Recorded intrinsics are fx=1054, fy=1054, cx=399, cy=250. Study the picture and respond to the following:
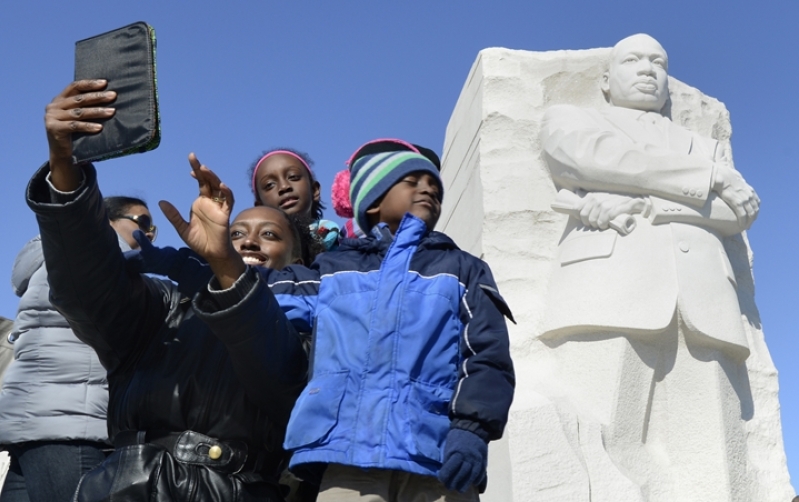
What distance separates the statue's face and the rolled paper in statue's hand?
64 cm

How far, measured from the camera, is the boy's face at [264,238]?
2842 mm

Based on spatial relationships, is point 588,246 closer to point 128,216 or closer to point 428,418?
point 128,216

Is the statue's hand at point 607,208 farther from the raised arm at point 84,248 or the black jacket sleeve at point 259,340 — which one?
the raised arm at point 84,248

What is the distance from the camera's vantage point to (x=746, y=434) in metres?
4.93

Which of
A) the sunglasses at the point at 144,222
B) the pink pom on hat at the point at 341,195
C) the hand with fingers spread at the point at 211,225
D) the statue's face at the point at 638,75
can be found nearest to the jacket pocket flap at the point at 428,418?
the hand with fingers spread at the point at 211,225

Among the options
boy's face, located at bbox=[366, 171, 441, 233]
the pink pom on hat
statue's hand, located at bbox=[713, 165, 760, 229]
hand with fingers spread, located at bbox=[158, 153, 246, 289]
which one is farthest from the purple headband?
statue's hand, located at bbox=[713, 165, 760, 229]

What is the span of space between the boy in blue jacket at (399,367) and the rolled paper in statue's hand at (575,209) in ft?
8.29

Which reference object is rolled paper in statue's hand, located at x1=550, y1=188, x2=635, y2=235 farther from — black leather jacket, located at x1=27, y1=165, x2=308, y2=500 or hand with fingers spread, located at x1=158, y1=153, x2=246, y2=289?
hand with fingers spread, located at x1=158, y1=153, x2=246, y2=289

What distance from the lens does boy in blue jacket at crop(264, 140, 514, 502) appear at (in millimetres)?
2072

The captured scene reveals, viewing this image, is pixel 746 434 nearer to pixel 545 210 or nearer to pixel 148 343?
pixel 545 210

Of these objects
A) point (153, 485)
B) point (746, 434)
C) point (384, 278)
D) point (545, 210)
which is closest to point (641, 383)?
point (746, 434)

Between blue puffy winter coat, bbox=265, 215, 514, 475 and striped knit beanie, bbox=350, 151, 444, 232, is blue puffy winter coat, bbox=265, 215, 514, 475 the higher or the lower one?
the lower one

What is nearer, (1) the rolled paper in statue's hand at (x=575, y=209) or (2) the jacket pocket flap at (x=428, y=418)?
(2) the jacket pocket flap at (x=428, y=418)

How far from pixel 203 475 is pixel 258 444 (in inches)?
6.3
